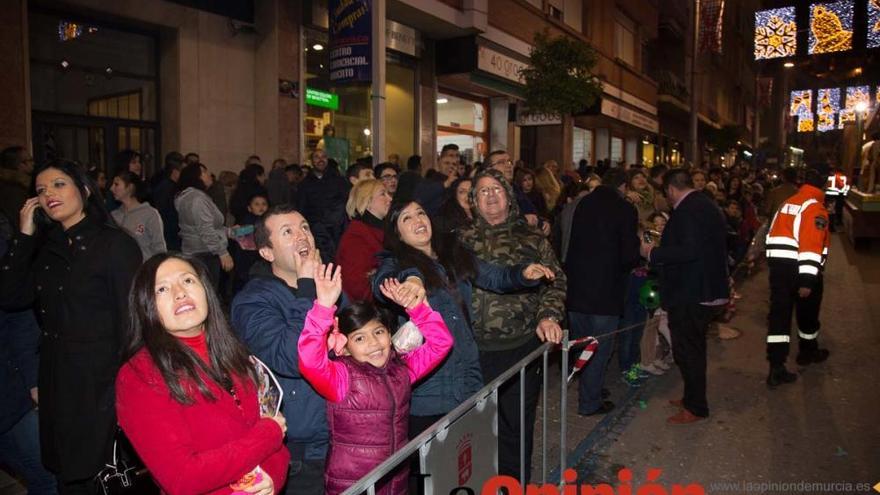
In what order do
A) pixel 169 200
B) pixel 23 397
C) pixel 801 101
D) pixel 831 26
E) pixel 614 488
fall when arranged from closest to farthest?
pixel 23 397
pixel 614 488
pixel 169 200
pixel 831 26
pixel 801 101

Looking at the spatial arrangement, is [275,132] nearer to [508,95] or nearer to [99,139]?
[99,139]

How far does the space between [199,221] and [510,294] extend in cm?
430

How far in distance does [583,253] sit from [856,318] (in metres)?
5.84

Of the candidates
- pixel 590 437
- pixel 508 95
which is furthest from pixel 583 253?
pixel 508 95

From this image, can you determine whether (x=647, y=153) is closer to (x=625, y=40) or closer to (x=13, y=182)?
(x=625, y=40)

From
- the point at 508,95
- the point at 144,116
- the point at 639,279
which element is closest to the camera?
the point at 639,279

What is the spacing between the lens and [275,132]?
11.5 m

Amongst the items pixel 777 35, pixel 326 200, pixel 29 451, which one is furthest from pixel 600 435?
pixel 777 35

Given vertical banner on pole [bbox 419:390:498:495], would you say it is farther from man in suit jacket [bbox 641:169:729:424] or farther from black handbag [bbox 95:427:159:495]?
man in suit jacket [bbox 641:169:729:424]

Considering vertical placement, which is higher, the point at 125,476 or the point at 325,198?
the point at 325,198

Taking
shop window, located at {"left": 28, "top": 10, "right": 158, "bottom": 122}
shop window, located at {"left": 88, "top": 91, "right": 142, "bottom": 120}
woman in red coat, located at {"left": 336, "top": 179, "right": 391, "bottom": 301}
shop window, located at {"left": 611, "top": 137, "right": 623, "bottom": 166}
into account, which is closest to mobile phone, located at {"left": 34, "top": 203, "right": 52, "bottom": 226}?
woman in red coat, located at {"left": 336, "top": 179, "right": 391, "bottom": 301}

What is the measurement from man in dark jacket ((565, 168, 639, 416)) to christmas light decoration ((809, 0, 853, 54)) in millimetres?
32158

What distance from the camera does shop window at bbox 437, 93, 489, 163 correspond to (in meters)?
16.9

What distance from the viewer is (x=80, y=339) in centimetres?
313
